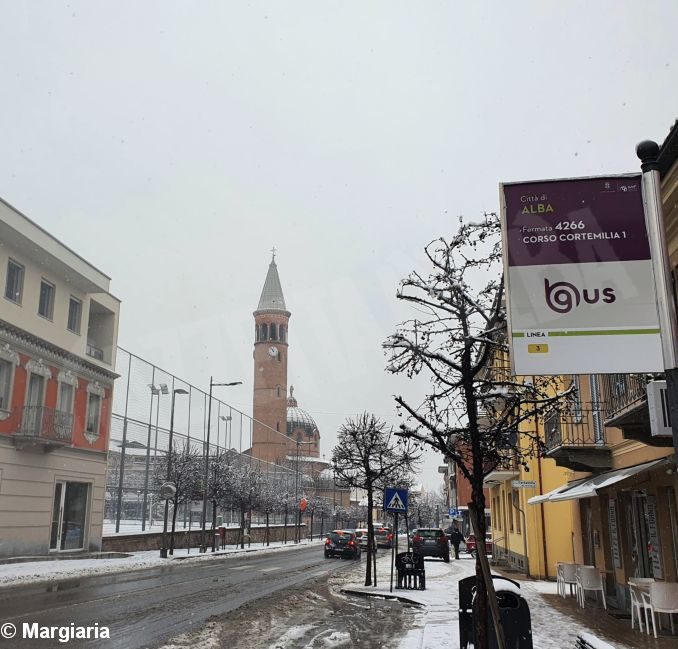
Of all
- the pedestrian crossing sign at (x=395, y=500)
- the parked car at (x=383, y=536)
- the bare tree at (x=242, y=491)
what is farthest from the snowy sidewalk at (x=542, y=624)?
the parked car at (x=383, y=536)

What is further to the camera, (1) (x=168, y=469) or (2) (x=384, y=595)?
(1) (x=168, y=469)

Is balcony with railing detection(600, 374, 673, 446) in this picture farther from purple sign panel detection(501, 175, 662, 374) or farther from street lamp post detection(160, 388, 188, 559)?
street lamp post detection(160, 388, 188, 559)

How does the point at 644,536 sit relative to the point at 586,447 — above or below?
below

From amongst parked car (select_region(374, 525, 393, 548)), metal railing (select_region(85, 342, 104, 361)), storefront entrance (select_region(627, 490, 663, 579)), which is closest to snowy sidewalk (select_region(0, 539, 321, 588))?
metal railing (select_region(85, 342, 104, 361))

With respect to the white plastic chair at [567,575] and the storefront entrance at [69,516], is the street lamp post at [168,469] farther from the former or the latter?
the white plastic chair at [567,575]

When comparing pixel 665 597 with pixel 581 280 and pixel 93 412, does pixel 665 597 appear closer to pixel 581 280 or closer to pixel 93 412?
pixel 581 280

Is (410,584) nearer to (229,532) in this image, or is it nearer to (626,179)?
(626,179)

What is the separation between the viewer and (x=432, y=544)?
36844mm

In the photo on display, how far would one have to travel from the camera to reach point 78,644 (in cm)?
1002

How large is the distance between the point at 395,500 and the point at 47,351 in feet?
56.5

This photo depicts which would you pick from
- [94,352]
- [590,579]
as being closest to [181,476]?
[94,352]

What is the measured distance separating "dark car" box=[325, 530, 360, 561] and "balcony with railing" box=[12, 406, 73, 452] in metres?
16.4

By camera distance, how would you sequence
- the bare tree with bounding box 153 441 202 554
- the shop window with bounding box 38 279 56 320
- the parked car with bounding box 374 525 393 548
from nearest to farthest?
1. the shop window with bounding box 38 279 56 320
2. the bare tree with bounding box 153 441 202 554
3. the parked car with bounding box 374 525 393 548

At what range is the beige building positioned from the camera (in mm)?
26297
